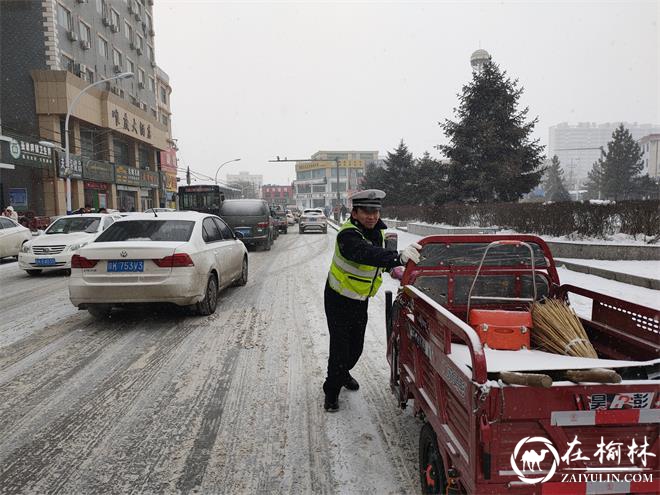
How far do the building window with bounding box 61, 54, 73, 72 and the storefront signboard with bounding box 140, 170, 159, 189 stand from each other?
1209 centimetres

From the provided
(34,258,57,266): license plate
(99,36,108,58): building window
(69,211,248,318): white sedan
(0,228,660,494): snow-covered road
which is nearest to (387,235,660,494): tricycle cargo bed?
(0,228,660,494): snow-covered road

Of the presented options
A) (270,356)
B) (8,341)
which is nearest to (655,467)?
(270,356)

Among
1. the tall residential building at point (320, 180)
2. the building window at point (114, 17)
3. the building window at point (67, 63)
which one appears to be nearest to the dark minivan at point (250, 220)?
the building window at point (67, 63)

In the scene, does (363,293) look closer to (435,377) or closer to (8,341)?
(435,377)

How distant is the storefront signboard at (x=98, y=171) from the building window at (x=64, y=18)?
926 centimetres

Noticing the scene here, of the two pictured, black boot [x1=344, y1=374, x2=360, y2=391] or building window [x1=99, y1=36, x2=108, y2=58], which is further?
building window [x1=99, y1=36, x2=108, y2=58]

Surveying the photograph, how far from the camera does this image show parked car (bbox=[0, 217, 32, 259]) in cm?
1366

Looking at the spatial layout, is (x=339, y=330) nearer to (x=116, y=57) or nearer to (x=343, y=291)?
(x=343, y=291)

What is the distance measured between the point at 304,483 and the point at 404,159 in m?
40.3

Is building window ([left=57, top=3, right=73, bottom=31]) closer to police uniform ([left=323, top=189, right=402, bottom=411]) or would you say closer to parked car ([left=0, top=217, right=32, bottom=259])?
parked car ([left=0, top=217, right=32, bottom=259])

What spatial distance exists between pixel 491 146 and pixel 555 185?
74.2 metres

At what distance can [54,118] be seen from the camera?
29766mm

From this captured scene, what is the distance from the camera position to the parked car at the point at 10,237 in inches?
538

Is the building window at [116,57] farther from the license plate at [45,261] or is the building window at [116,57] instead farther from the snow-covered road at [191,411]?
the snow-covered road at [191,411]
